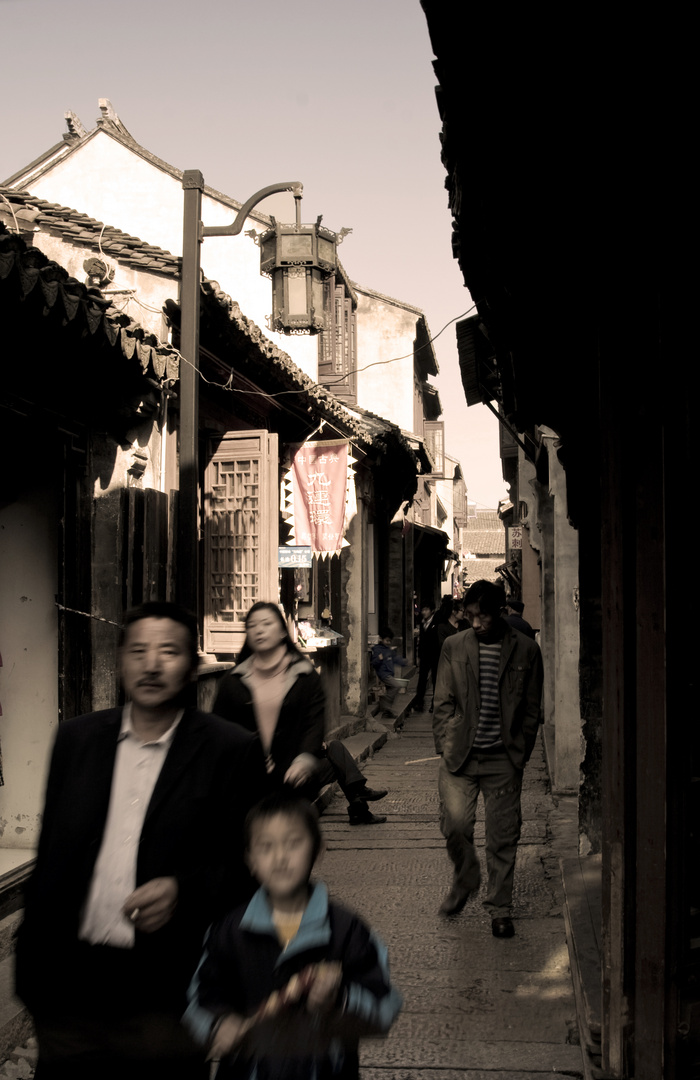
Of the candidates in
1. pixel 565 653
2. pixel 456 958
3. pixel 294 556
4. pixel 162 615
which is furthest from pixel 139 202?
pixel 162 615

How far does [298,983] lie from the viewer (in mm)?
2293

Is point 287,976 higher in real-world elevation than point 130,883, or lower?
lower

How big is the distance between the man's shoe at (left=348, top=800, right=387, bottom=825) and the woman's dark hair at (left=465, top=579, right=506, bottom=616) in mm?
3170

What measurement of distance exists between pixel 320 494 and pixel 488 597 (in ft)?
19.4

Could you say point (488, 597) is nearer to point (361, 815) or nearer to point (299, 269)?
point (361, 815)

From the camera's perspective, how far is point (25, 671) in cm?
682

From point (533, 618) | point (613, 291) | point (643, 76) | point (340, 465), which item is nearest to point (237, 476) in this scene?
point (340, 465)

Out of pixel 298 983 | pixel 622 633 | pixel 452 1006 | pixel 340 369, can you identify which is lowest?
pixel 452 1006

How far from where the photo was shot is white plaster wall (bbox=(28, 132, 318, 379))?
51.8ft

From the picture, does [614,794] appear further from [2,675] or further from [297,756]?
[2,675]

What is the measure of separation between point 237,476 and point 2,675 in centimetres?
350

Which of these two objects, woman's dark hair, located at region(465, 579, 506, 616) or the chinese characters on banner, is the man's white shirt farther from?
the chinese characters on banner

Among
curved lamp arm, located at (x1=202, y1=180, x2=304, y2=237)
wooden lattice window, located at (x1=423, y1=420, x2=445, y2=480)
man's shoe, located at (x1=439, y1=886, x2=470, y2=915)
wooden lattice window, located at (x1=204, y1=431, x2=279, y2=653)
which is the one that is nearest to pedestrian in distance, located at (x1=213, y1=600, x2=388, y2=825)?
man's shoe, located at (x1=439, y1=886, x2=470, y2=915)

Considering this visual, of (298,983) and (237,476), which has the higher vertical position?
(237,476)
